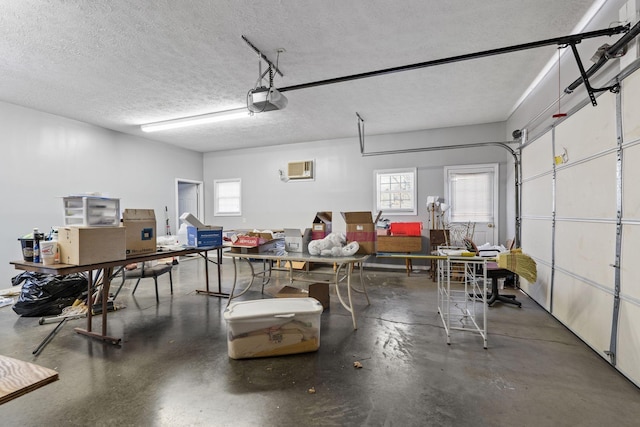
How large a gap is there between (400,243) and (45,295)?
5.77 m

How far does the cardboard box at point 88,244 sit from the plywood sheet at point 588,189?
435cm

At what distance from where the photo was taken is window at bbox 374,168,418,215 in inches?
259

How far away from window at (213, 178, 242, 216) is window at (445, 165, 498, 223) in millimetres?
5700

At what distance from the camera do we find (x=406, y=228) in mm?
6398

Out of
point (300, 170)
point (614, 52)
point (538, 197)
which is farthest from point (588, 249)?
point (300, 170)

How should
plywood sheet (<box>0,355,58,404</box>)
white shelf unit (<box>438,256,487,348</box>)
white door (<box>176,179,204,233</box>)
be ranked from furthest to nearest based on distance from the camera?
white door (<box>176,179,204,233</box>), white shelf unit (<box>438,256,487,348</box>), plywood sheet (<box>0,355,58,404</box>)

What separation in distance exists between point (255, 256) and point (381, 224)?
385 cm

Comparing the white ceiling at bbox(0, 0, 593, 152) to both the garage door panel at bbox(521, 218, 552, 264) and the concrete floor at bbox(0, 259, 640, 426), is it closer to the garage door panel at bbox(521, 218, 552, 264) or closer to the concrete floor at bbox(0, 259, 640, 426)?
the garage door panel at bbox(521, 218, 552, 264)

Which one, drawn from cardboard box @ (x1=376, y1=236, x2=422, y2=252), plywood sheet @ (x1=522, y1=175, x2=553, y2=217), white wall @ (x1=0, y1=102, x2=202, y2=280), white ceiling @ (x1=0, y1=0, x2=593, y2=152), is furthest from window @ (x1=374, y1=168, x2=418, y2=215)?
white wall @ (x1=0, y1=102, x2=202, y2=280)

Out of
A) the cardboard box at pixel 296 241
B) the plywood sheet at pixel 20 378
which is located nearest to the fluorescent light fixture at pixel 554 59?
the cardboard box at pixel 296 241

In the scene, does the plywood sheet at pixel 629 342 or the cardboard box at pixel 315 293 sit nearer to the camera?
the plywood sheet at pixel 629 342

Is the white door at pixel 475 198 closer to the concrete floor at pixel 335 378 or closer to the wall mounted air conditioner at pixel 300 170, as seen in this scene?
the concrete floor at pixel 335 378

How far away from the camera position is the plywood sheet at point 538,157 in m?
3.56

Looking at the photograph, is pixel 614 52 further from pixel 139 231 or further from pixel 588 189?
pixel 139 231
